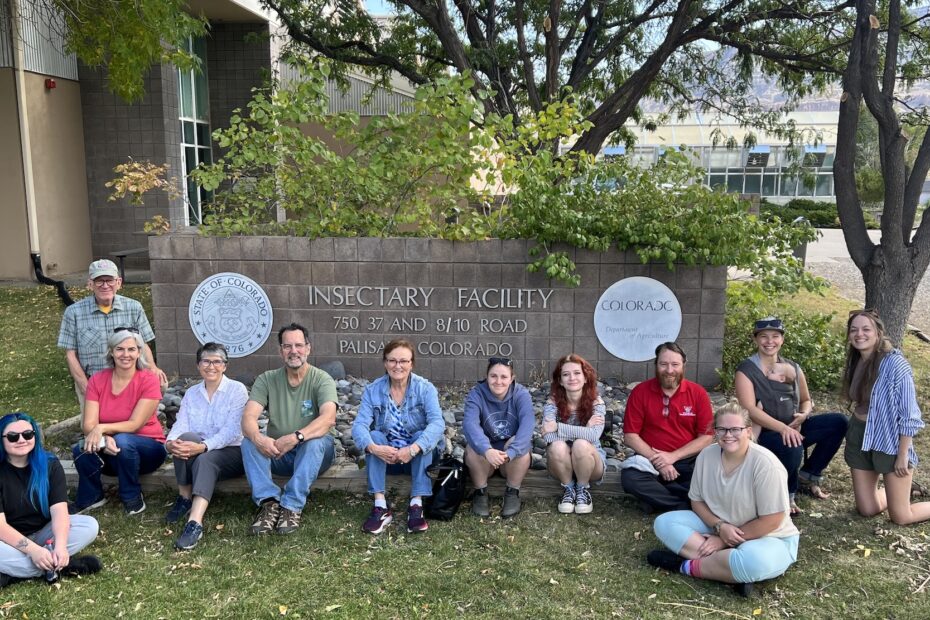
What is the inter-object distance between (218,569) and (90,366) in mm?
2175

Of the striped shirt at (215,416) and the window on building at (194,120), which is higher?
the window on building at (194,120)

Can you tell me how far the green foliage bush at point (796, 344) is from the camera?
23.2ft

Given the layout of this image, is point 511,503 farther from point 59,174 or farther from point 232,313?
point 59,174

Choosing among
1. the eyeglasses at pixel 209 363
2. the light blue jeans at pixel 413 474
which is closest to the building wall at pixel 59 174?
the eyeglasses at pixel 209 363

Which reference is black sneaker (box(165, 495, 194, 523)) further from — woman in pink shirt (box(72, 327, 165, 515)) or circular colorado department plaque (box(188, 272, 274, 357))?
circular colorado department plaque (box(188, 272, 274, 357))

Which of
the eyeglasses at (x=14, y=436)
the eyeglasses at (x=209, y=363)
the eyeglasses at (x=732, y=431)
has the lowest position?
the eyeglasses at (x=14, y=436)

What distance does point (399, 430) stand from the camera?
4859mm

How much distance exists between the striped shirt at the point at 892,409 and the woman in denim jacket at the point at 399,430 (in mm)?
2472

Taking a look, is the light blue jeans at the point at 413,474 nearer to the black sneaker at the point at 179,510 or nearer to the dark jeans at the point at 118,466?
the black sneaker at the point at 179,510

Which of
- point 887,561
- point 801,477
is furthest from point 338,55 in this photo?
→ point 887,561

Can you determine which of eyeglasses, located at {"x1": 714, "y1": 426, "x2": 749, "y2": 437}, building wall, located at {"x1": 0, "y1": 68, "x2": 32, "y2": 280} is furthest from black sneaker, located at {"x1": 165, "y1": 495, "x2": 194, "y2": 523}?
building wall, located at {"x1": 0, "y1": 68, "x2": 32, "y2": 280}

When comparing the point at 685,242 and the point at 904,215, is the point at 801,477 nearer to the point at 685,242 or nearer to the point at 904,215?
the point at 685,242

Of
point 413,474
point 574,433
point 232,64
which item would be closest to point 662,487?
point 574,433

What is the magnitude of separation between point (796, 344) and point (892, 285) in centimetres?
100
